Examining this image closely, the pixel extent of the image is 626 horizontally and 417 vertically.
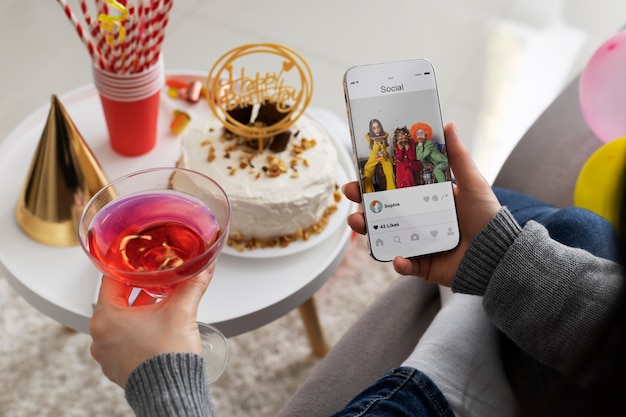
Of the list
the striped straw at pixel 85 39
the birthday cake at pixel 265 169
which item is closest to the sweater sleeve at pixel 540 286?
the birthday cake at pixel 265 169

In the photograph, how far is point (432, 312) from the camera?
1.05 metres

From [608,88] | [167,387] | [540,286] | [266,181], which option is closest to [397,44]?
[608,88]

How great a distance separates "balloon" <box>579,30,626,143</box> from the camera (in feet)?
3.68

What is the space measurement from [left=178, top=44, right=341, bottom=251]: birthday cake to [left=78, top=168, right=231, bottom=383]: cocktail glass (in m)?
0.24

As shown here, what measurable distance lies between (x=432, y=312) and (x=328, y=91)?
110 cm

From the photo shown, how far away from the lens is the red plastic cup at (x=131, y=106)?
112 centimetres

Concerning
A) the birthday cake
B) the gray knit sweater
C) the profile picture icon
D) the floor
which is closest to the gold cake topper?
the birthday cake

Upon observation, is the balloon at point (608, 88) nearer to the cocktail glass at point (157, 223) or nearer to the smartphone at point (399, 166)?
the smartphone at point (399, 166)

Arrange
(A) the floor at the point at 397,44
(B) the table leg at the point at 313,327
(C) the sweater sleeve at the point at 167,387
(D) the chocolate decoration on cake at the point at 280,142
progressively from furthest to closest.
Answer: (A) the floor at the point at 397,44 < (B) the table leg at the point at 313,327 < (D) the chocolate decoration on cake at the point at 280,142 < (C) the sweater sleeve at the point at 167,387

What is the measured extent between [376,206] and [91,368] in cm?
78

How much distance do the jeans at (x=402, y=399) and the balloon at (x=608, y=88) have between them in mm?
586

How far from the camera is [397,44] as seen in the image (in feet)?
7.10

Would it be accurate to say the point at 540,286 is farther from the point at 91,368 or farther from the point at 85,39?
the point at 91,368

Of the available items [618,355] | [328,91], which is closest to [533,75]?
[328,91]
